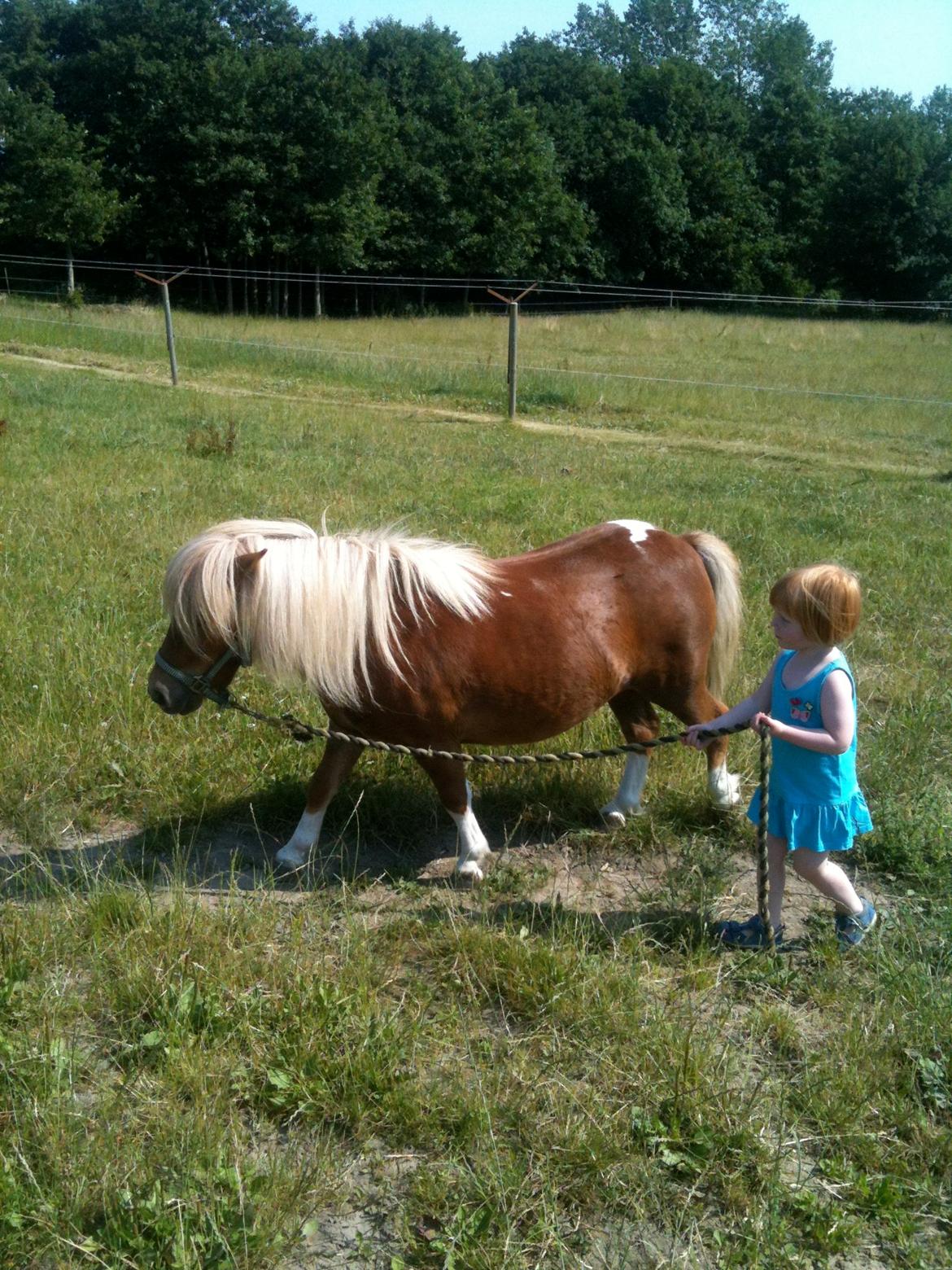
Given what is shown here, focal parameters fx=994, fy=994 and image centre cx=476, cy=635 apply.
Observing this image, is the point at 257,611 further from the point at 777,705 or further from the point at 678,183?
the point at 678,183

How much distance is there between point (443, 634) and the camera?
3.39m

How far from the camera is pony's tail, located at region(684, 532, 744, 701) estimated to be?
13.0ft

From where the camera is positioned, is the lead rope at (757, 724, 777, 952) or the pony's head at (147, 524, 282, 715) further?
the pony's head at (147, 524, 282, 715)

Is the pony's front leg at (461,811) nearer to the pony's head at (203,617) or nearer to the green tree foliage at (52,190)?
the pony's head at (203,617)

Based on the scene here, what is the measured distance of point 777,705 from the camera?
3.04 meters

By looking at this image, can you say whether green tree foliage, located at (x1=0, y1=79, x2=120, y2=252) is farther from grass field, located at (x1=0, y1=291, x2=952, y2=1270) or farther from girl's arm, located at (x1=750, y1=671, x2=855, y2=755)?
girl's arm, located at (x1=750, y1=671, x2=855, y2=755)

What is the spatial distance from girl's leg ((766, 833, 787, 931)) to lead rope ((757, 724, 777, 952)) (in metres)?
0.03

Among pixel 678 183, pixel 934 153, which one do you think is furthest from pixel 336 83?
pixel 934 153

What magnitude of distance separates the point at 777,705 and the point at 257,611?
5.45 ft

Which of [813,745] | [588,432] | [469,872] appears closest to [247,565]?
[469,872]

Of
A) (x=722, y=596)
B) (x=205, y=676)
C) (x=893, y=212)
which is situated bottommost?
(x=205, y=676)

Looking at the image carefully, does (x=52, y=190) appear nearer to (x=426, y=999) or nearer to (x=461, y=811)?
(x=461, y=811)

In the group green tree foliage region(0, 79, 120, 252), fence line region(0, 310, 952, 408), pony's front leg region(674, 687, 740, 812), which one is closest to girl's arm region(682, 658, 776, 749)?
pony's front leg region(674, 687, 740, 812)

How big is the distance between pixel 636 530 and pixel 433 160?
5062cm
